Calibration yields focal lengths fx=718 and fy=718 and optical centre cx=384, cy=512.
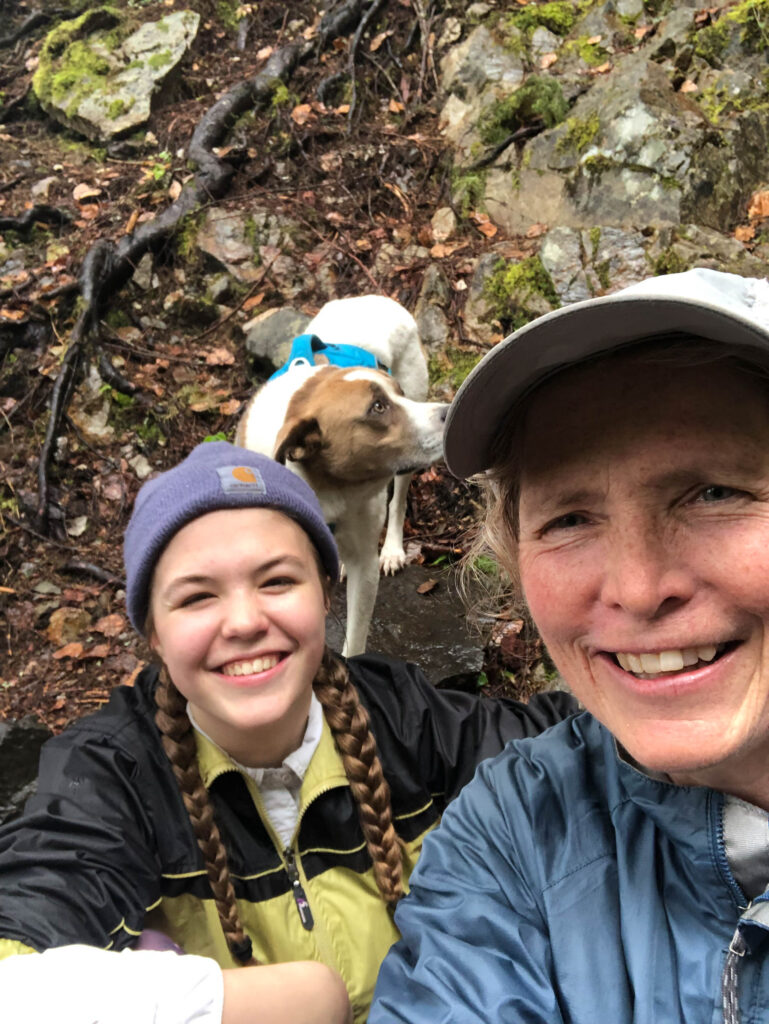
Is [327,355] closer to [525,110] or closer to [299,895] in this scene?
[299,895]

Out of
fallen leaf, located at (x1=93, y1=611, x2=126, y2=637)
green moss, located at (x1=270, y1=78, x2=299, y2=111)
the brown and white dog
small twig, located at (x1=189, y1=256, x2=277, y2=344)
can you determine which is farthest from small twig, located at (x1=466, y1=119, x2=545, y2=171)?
fallen leaf, located at (x1=93, y1=611, x2=126, y2=637)

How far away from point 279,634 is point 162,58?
391 inches

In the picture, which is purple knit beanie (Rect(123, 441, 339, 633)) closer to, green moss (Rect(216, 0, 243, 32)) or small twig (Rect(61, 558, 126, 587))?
small twig (Rect(61, 558, 126, 587))

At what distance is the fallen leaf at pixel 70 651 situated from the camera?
5234mm

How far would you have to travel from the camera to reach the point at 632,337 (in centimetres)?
108

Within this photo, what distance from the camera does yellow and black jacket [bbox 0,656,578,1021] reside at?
183 centimetres

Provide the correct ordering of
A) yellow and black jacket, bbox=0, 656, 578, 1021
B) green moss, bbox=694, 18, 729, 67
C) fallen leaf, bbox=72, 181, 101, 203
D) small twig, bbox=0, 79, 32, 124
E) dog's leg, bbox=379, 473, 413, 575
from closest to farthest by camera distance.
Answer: yellow and black jacket, bbox=0, 656, 578, 1021
dog's leg, bbox=379, 473, 413, 575
green moss, bbox=694, 18, 729, 67
fallen leaf, bbox=72, 181, 101, 203
small twig, bbox=0, 79, 32, 124

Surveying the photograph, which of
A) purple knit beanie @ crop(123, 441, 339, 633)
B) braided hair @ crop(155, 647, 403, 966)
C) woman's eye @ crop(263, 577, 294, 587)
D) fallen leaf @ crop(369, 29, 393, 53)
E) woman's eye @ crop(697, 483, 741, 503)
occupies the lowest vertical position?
braided hair @ crop(155, 647, 403, 966)

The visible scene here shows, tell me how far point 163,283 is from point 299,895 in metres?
7.04

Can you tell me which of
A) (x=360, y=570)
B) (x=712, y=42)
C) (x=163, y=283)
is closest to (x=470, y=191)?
(x=712, y=42)

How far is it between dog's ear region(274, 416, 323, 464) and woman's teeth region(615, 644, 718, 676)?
2799 mm

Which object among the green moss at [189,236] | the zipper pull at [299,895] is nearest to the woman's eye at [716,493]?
the zipper pull at [299,895]

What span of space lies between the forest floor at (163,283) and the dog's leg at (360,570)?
0.80 metres

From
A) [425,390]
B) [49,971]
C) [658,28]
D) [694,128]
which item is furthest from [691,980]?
[658,28]
